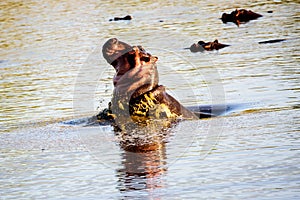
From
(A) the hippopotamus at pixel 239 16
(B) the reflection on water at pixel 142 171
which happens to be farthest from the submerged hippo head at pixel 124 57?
(A) the hippopotamus at pixel 239 16

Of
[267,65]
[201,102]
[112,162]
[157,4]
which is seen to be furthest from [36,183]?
[157,4]

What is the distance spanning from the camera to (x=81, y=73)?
566 inches

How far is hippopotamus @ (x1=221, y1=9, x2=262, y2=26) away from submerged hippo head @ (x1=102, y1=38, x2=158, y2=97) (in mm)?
10118

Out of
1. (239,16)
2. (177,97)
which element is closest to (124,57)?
(177,97)

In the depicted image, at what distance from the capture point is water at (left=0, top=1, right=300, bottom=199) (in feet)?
22.0

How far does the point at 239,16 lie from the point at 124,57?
10.7 meters

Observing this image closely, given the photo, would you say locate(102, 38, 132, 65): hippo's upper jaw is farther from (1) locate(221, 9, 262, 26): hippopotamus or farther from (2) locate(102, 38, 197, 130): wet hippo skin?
(1) locate(221, 9, 262, 26): hippopotamus

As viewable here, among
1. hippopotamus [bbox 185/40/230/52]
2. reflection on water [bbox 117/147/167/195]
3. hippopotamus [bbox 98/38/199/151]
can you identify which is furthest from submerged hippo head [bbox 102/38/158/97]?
hippopotamus [bbox 185/40/230/52]

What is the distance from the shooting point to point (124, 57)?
986 cm

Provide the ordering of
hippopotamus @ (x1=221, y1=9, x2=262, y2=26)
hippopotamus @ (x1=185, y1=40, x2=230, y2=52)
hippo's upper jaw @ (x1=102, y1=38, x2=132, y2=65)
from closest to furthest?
hippo's upper jaw @ (x1=102, y1=38, x2=132, y2=65)
hippopotamus @ (x1=185, y1=40, x2=230, y2=52)
hippopotamus @ (x1=221, y1=9, x2=262, y2=26)

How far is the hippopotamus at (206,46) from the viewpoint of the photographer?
15789 millimetres

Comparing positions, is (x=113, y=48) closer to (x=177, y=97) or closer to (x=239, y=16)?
(x=177, y=97)

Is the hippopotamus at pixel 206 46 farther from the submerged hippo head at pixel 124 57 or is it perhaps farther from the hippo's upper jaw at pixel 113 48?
the hippo's upper jaw at pixel 113 48

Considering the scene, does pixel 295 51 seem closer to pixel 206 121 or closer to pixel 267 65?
pixel 267 65
